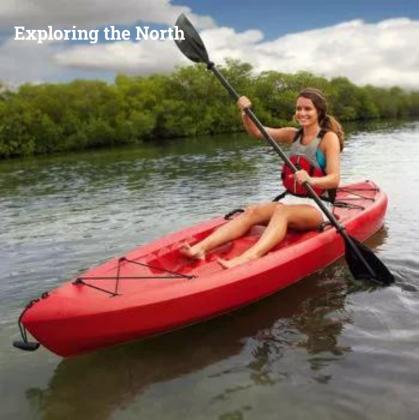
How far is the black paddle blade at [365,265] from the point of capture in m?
5.72

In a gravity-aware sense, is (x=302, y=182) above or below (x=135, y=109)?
below

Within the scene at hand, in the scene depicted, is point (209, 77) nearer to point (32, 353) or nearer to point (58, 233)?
point (58, 233)

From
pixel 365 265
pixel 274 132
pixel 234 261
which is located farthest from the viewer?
pixel 274 132

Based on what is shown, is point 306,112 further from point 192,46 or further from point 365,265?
point 365,265

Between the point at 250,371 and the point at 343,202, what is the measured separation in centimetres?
384

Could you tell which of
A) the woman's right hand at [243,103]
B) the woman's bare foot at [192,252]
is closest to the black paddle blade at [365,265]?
the woman's bare foot at [192,252]

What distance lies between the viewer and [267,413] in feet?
11.9

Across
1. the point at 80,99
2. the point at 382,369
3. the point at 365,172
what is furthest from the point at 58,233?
the point at 80,99

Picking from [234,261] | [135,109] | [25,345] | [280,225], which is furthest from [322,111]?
[135,109]

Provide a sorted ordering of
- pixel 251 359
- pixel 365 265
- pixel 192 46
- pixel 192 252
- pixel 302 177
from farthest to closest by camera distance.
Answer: pixel 192 46 < pixel 365 265 < pixel 302 177 < pixel 192 252 < pixel 251 359

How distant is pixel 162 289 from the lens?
4.44 meters

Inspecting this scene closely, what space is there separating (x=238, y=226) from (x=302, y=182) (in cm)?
88

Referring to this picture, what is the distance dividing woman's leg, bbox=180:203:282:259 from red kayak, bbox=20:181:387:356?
114 mm

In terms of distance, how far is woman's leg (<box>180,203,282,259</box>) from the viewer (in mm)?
5566
